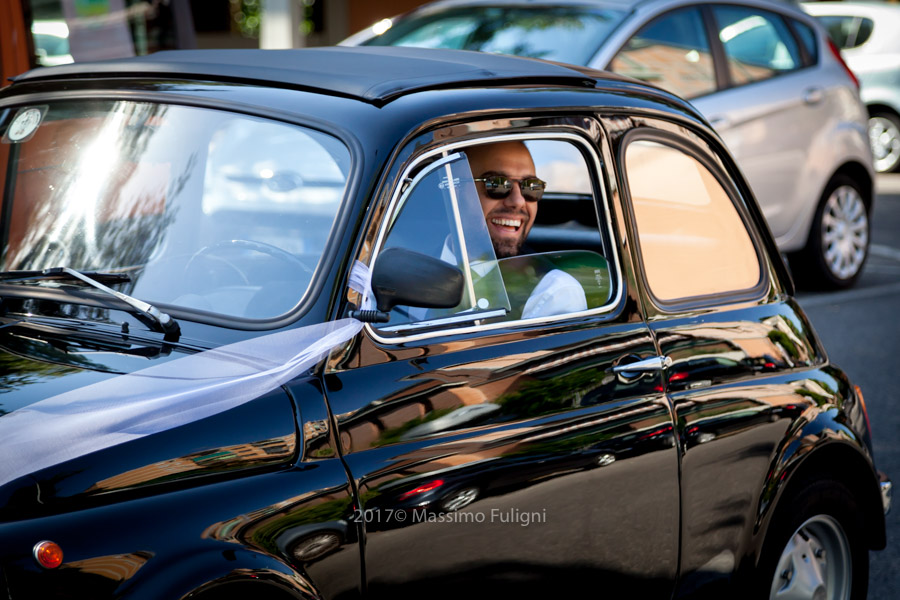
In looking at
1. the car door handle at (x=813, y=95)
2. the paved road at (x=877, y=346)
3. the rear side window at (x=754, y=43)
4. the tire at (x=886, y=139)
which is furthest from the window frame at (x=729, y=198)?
the tire at (x=886, y=139)

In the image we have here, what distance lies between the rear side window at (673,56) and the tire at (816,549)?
379 cm

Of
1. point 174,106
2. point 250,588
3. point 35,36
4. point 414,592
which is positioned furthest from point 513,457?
point 35,36

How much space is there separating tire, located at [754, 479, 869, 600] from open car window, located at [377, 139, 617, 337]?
2.91 feet

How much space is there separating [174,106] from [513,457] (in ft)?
3.98

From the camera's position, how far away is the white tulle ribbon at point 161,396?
7.02 ft

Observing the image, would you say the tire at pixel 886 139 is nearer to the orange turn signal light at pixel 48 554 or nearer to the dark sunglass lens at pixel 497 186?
the dark sunglass lens at pixel 497 186

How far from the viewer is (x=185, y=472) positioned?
2.22 meters

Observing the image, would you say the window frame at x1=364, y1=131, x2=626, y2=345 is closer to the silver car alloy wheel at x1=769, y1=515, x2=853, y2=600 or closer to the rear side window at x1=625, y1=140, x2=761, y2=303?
the rear side window at x1=625, y1=140, x2=761, y2=303

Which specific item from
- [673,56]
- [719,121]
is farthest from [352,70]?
[719,121]

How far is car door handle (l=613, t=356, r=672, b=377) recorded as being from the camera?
3.00 meters

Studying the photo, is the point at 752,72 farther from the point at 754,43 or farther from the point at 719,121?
the point at 719,121

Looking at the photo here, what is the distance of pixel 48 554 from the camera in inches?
79.2

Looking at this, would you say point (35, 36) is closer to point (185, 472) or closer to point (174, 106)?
point (174, 106)

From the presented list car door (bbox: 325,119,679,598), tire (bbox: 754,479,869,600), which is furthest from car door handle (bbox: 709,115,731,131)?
car door (bbox: 325,119,679,598)
